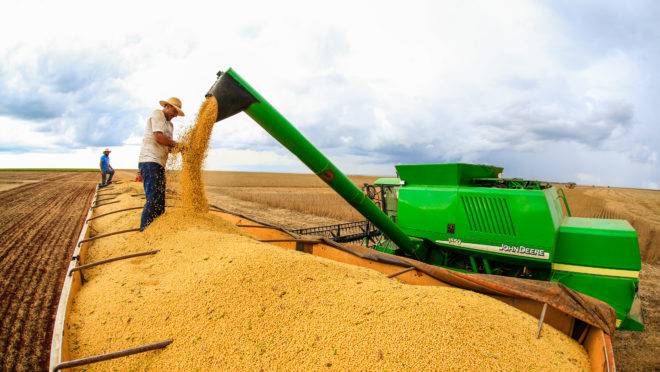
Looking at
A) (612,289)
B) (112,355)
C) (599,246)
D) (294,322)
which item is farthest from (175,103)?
(612,289)

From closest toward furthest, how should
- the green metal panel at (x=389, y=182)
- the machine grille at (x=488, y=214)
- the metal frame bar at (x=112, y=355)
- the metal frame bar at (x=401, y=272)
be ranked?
the metal frame bar at (x=112, y=355) < the metal frame bar at (x=401, y=272) < the machine grille at (x=488, y=214) < the green metal panel at (x=389, y=182)

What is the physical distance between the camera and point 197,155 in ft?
11.8

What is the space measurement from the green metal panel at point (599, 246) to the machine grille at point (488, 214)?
56 centimetres

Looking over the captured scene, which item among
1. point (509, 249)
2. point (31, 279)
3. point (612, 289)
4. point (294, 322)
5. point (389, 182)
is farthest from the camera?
point (389, 182)

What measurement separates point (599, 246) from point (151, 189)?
15.3 ft

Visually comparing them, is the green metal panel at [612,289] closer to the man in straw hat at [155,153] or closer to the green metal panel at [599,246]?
the green metal panel at [599,246]

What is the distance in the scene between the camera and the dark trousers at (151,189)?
385 centimetres

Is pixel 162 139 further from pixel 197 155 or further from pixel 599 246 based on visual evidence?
pixel 599 246

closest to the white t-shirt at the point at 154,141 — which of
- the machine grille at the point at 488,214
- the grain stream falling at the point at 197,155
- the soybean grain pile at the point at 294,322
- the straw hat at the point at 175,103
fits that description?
the straw hat at the point at 175,103

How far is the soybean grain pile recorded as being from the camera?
1720 millimetres

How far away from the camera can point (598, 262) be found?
3.36m

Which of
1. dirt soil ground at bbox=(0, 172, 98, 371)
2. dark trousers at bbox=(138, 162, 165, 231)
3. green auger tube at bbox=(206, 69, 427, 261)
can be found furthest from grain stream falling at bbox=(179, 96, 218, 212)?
dirt soil ground at bbox=(0, 172, 98, 371)

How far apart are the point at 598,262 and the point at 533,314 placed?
1586 mm

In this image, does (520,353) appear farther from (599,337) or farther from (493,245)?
(493,245)
